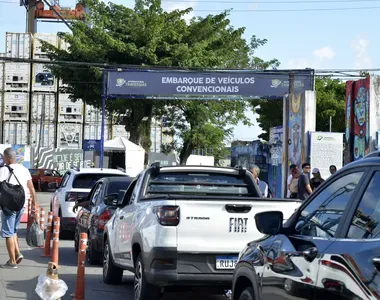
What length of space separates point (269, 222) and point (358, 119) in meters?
19.2

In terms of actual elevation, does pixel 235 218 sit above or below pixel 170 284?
above

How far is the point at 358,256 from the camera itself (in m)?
4.04

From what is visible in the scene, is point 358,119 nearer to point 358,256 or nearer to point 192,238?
point 192,238

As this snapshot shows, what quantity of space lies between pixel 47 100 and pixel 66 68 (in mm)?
23529

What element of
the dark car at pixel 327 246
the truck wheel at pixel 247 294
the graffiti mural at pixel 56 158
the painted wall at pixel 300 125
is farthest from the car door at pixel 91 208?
the graffiti mural at pixel 56 158

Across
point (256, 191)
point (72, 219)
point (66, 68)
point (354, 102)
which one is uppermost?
point (66, 68)

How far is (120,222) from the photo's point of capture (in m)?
10.4

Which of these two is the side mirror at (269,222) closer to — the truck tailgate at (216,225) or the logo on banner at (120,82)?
the truck tailgate at (216,225)

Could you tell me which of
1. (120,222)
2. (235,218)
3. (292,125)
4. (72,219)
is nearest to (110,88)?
(292,125)

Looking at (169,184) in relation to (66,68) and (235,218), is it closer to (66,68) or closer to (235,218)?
(235,218)

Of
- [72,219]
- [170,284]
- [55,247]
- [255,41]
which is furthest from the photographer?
[255,41]

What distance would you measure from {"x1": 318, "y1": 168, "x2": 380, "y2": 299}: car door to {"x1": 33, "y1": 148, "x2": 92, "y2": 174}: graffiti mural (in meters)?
53.5

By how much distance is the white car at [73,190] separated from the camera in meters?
17.5

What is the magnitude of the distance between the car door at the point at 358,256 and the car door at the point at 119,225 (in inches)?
227
